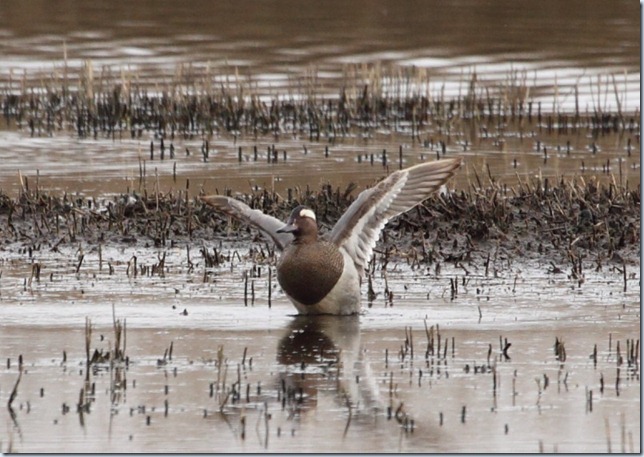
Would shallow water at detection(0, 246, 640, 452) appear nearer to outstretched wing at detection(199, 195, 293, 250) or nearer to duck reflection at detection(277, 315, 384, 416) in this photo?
duck reflection at detection(277, 315, 384, 416)

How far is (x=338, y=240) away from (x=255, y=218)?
705mm

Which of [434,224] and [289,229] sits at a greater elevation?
[289,229]

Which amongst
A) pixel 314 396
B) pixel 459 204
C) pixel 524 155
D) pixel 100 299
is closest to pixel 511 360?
pixel 314 396

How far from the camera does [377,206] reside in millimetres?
9281

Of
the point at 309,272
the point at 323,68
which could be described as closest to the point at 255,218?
the point at 309,272

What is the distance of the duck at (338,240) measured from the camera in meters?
8.77

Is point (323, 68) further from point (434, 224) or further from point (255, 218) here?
point (255, 218)

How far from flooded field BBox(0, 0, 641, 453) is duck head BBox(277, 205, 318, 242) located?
510 mm

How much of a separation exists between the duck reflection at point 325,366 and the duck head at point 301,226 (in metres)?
0.50

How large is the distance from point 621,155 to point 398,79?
4067 millimetres

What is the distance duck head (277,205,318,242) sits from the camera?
8836mm

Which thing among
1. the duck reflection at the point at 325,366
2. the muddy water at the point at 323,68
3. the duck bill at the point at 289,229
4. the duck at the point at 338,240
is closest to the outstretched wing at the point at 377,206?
the duck at the point at 338,240

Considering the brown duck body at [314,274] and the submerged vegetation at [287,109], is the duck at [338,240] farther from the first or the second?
the submerged vegetation at [287,109]

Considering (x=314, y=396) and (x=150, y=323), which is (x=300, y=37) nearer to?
(x=150, y=323)
